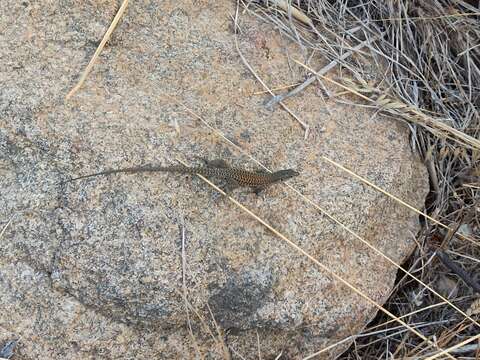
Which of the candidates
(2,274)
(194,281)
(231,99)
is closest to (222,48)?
(231,99)

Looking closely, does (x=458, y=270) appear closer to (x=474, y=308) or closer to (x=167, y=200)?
(x=474, y=308)

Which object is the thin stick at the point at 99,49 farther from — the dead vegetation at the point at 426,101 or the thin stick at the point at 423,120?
the thin stick at the point at 423,120

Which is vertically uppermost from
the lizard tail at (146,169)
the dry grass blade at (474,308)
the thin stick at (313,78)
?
the thin stick at (313,78)

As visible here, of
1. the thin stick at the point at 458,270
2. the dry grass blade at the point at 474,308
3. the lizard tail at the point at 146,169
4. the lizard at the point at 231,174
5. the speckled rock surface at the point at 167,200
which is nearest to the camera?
the speckled rock surface at the point at 167,200

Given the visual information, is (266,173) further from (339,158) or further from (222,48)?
(222,48)

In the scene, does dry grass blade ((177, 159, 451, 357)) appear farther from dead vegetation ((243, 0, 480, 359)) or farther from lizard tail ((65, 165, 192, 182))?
dead vegetation ((243, 0, 480, 359))

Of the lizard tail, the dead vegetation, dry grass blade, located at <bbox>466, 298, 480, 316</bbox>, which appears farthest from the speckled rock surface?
dry grass blade, located at <bbox>466, 298, 480, 316</bbox>

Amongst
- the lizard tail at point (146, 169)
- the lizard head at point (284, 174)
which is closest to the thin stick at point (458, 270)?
the lizard head at point (284, 174)
